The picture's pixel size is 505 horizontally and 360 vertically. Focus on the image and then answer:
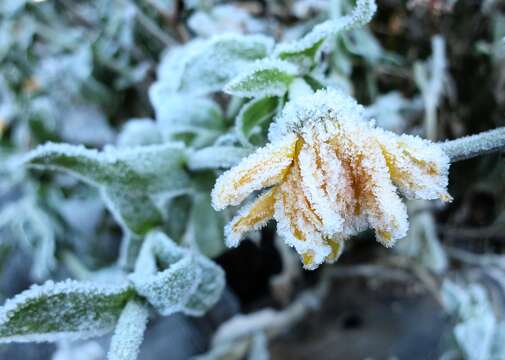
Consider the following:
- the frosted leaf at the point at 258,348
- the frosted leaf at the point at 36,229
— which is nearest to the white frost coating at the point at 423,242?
the frosted leaf at the point at 258,348

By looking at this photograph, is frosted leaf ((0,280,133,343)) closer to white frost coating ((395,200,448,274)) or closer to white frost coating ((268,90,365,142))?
white frost coating ((268,90,365,142))

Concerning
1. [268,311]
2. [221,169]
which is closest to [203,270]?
[221,169]

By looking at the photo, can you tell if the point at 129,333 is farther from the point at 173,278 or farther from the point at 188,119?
the point at 188,119

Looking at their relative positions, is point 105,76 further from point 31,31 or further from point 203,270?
point 203,270

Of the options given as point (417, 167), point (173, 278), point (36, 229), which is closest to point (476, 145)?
point (417, 167)

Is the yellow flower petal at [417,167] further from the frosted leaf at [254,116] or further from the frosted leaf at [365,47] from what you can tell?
the frosted leaf at [365,47]
